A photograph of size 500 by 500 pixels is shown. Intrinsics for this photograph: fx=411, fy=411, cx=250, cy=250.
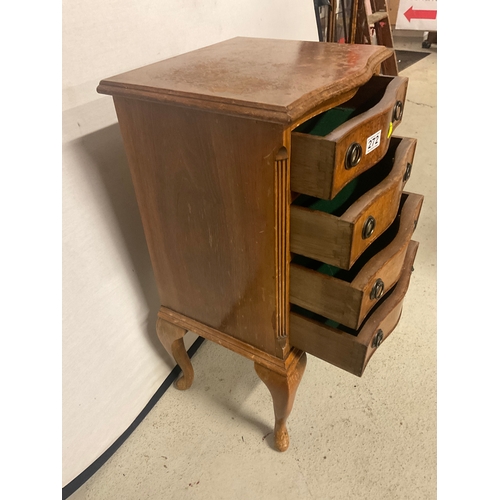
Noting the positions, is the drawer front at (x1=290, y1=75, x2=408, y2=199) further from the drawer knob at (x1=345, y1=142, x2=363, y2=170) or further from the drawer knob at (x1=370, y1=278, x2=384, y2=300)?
the drawer knob at (x1=370, y1=278, x2=384, y2=300)

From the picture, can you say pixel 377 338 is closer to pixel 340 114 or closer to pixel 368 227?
pixel 368 227

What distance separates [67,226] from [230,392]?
2.14ft

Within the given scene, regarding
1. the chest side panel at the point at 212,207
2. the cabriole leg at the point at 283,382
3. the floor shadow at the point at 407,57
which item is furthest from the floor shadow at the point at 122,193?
the floor shadow at the point at 407,57

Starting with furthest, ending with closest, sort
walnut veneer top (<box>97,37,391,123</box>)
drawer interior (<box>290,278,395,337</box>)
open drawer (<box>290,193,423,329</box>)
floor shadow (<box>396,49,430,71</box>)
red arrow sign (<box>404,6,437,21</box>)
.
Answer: red arrow sign (<box>404,6,437,21</box>), floor shadow (<box>396,49,430,71</box>), drawer interior (<box>290,278,395,337</box>), open drawer (<box>290,193,423,329</box>), walnut veneer top (<box>97,37,391,123</box>)

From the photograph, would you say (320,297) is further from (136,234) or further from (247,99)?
(136,234)

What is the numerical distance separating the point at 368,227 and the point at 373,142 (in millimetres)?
140

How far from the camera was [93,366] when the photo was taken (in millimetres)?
933

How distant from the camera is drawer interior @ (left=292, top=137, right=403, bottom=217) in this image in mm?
846

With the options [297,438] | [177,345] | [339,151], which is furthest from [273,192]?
[297,438]

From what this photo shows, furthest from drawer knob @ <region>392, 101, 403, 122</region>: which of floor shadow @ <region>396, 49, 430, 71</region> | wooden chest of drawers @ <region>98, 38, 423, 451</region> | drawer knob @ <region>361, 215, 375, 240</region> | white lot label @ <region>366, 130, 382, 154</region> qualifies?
floor shadow @ <region>396, 49, 430, 71</region>

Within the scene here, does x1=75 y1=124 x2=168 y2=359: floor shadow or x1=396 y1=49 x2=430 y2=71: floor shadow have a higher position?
x1=75 y1=124 x2=168 y2=359: floor shadow

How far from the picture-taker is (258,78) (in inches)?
25.4

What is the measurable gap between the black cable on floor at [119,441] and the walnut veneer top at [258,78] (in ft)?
2.66

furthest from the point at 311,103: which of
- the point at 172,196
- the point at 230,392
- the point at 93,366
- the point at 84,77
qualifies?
the point at 230,392
